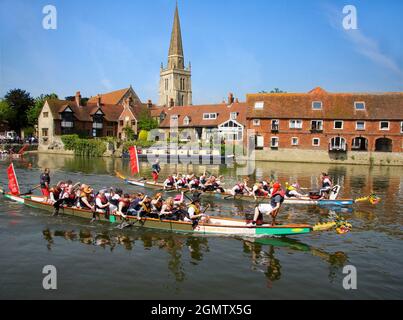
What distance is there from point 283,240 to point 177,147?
44.1 meters

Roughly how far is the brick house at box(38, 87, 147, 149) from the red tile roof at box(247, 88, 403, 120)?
30812mm

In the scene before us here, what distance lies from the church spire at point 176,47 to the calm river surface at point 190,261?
98.2m

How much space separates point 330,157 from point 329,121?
225 inches

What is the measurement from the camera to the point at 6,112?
87.0 metres

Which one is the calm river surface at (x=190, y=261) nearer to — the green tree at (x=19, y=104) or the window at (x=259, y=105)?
the window at (x=259, y=105)

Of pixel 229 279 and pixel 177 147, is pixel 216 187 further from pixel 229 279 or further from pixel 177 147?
pixel 177 147

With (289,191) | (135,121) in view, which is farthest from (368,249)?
(135,121)

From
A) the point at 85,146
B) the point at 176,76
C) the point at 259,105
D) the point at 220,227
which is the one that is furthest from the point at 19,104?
the point at 220,227

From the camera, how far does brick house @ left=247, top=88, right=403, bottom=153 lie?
5478 centimetres

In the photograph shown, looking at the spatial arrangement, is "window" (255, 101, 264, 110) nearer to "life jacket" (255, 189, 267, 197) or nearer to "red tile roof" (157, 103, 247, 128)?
"red tile roof" (157, 103, 247, 128)

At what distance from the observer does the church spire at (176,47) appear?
11281 centimetres

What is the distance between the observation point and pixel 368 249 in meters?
15.6

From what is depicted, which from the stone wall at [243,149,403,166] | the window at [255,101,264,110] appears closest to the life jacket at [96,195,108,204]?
the stone wall at [243,149,403,166]

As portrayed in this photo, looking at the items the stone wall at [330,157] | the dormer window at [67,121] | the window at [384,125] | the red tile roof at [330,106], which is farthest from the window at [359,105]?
the dormer window at [67,121]
